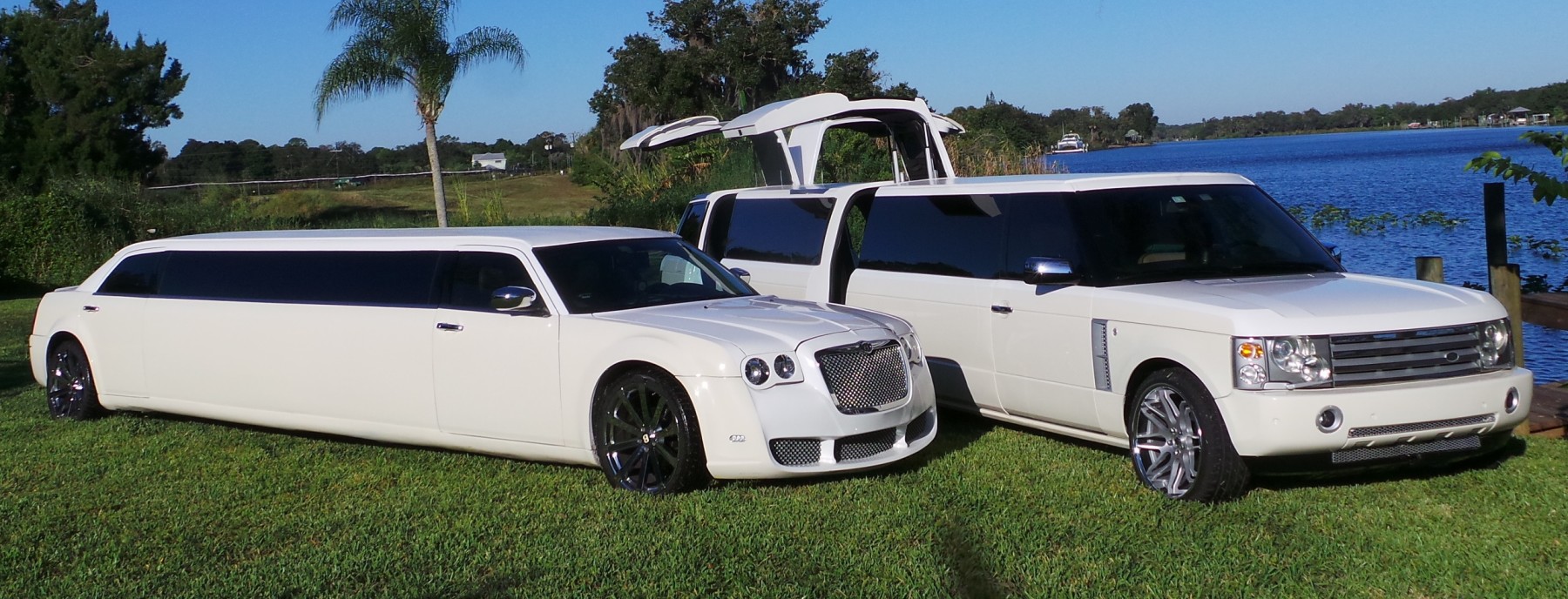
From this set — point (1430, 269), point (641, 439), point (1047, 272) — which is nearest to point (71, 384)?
point (641, 439)

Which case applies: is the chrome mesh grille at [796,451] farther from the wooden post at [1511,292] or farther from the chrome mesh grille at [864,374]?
the wooden post at [1511,292]

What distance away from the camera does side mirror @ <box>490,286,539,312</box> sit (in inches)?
310

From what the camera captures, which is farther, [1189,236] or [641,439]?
[1189,236]

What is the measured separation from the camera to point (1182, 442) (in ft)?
23.1

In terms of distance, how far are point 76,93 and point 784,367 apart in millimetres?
52867

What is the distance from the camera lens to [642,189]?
27.4 meters

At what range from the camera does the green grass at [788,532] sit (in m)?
5.75

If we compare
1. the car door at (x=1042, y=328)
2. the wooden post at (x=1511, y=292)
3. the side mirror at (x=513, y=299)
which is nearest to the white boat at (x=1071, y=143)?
the wooden post at (x=1511, y=292)

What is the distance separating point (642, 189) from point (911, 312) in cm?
1855

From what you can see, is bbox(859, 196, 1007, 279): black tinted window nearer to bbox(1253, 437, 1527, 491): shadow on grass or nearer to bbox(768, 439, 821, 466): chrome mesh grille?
bbox(768, 439, 821, 466): chrome mesh grille

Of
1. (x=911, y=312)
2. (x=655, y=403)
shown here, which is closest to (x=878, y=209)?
(x=911, y=312)

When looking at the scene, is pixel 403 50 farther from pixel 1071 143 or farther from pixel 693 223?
pixel 1071 143

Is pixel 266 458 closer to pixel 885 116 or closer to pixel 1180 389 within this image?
pixel 1180 389

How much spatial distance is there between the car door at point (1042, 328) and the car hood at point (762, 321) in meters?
0.66
